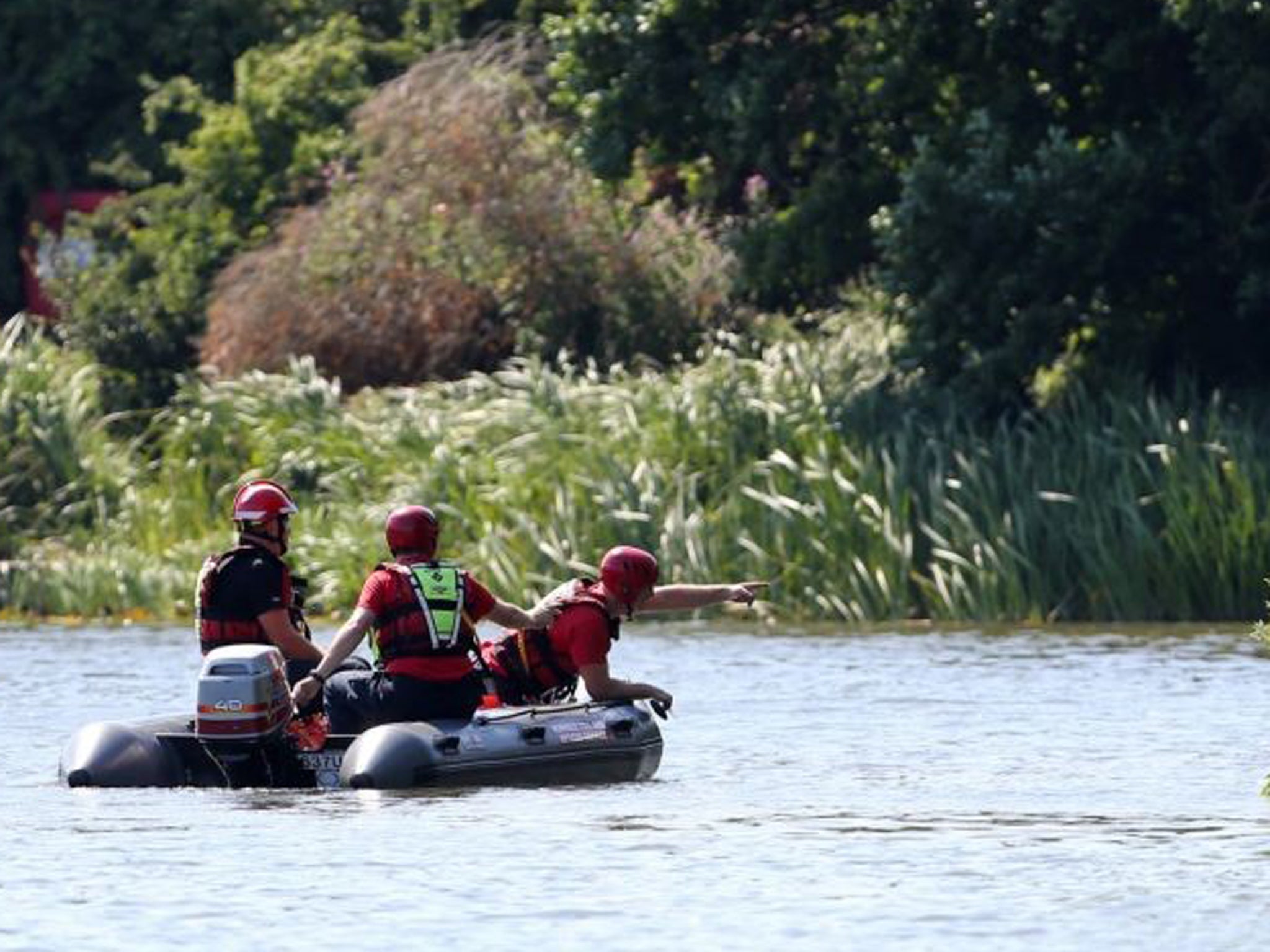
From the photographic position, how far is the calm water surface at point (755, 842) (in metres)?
13.9

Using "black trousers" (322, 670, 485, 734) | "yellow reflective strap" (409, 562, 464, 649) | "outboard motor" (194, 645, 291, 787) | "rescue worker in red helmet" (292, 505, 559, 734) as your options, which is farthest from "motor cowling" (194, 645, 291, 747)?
"yellow reflective strap" (409, 562, 464, 649)

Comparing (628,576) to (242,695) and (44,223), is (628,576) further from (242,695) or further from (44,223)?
(44,223)

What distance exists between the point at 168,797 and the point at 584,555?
13463 millimetres

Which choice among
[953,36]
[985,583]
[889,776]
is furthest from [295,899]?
[953,36]

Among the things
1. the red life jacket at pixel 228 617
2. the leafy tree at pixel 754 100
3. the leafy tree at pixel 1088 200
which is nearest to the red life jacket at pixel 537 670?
the red life jacket at pixel 228 617

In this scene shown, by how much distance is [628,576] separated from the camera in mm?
19047

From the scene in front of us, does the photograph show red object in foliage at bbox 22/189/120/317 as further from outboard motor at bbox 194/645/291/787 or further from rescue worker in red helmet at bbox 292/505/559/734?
outboard motor at bbox 194/645/291/787

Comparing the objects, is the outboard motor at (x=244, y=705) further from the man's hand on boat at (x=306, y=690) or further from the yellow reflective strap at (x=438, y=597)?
the yellow reflective strap at (x=438, y=597)

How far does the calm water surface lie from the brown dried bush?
1240cm

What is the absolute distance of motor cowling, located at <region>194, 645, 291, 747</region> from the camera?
58.1ft

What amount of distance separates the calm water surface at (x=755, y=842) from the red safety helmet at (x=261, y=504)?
1.27 meters

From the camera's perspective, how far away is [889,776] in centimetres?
1931

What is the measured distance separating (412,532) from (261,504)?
70 centimetres

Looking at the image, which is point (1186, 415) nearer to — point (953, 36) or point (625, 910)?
point (953, 36)
